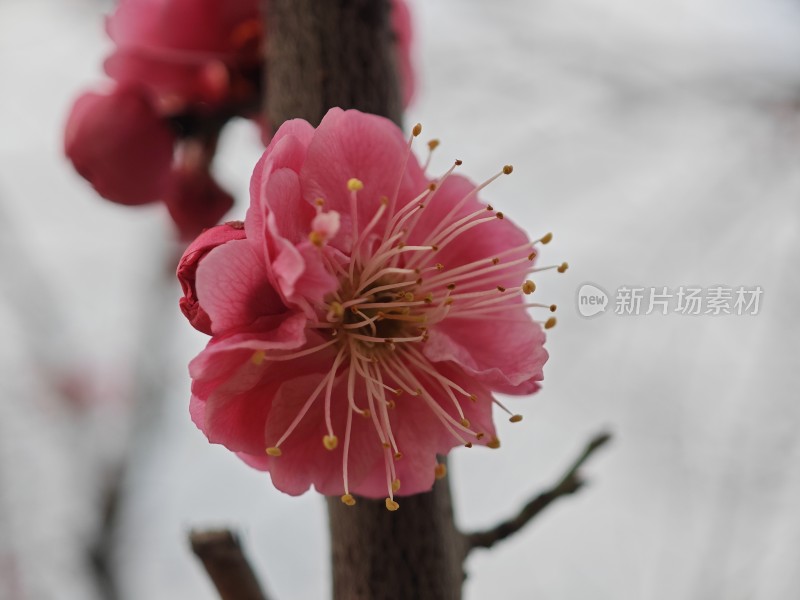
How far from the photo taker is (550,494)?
1.94 ft

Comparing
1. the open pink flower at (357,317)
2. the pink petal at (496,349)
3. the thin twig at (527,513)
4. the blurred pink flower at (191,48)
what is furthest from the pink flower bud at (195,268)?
the blurred pink flower at (191,48)

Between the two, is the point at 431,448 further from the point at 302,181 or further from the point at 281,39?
the point at 281,39

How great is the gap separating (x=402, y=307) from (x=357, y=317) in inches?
1.3

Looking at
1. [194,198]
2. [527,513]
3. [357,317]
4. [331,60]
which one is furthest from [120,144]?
[527,513]

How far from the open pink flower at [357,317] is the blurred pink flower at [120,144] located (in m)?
0.40

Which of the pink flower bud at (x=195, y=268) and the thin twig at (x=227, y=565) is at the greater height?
the pink flower bud at (x=195, y=268)

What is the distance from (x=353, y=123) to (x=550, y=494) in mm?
324

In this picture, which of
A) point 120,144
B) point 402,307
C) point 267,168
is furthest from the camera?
point 120,144

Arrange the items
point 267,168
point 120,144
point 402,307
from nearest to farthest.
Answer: point 267,168
point 402,307
point 120,144

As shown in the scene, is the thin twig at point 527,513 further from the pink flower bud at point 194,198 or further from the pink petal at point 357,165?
the pink flower bud at point 194,198

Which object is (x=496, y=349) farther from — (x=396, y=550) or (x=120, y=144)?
(x=120, y=144)

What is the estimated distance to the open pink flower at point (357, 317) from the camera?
406 millimetres

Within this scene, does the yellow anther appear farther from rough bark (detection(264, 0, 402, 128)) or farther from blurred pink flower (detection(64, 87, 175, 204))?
blurred pink flower (detection(64, 87, 175, 204))

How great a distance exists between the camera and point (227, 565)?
535 millimetres
